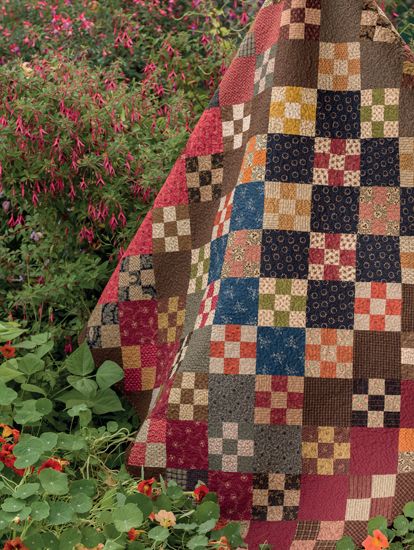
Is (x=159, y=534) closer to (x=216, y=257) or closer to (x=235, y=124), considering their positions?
(x=216, y=257)

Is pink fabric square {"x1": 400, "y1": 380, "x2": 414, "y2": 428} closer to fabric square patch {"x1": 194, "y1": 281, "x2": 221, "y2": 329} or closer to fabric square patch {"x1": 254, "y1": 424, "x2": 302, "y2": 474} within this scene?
fabric square patch {"x1": 254, "y1": 424, "x2": 302, "y2": 474}

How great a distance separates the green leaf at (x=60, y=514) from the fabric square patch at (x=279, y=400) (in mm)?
509

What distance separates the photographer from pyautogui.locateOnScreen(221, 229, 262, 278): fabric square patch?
1.94 metres

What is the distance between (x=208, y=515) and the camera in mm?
1709

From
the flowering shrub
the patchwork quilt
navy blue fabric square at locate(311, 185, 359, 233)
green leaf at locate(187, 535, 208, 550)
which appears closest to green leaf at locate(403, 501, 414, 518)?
the patchwork quilt

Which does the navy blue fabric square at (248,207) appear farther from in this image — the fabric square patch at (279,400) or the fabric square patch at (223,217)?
the fabric square patch at (279,400)

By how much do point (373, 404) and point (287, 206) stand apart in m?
0.49

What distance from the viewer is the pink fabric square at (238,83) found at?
210 centimetres

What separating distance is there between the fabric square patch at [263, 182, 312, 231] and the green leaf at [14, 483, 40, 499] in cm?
75

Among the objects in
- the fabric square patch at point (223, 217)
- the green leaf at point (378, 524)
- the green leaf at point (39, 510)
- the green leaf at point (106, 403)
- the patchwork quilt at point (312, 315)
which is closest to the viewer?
the green leaf at point (39, 510)

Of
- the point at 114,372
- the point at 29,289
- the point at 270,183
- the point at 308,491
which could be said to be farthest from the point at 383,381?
the point at 29,289

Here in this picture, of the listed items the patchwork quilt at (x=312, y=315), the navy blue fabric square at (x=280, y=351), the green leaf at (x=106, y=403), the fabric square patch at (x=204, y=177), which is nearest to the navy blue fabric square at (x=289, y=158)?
the patchwork quilt at (x=312, y=315)

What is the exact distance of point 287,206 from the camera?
1.95 meters

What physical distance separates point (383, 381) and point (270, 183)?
→ 52 centimetres
